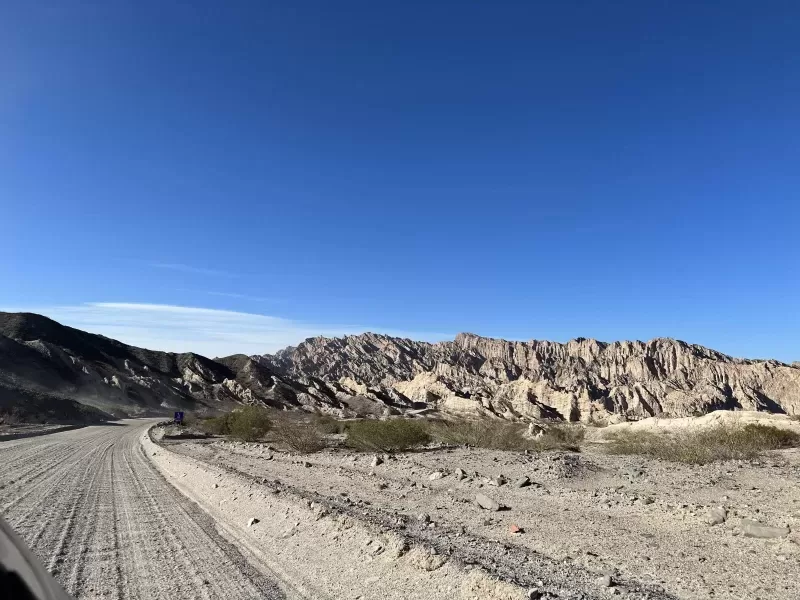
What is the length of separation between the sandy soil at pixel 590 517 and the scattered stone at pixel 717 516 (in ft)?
0.30

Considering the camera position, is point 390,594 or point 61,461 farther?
point 61,461

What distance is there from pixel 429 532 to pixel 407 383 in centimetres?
12449

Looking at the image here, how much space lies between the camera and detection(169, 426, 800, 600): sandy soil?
21.6 feet

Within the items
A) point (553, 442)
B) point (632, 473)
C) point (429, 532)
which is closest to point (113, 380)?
point (553, 442)

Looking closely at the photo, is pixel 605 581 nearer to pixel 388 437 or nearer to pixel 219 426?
pixel 388 437

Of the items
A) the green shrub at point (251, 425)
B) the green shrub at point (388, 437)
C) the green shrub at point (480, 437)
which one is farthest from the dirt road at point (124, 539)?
the green shrub at point (251, 425)

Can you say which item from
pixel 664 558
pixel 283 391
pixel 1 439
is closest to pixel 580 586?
pixel 664 558

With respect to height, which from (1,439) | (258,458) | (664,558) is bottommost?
(1,439)

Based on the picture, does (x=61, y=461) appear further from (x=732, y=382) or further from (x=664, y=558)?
(x=732, y=382)

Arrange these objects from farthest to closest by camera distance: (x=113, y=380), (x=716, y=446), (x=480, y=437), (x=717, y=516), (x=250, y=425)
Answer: (x=113, y=380) → (x=250, y=425) → (x=480, y=437) → (x=716, y=446) → (x=717, y=516)

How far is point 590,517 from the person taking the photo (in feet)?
32.6

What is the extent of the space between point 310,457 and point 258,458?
9.34 feet

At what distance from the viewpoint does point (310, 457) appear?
22.4 m

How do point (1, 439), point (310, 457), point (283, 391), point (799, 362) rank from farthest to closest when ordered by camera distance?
point (799, 362)
point (283, 391)
point (1, 439)
point (310, 457)
